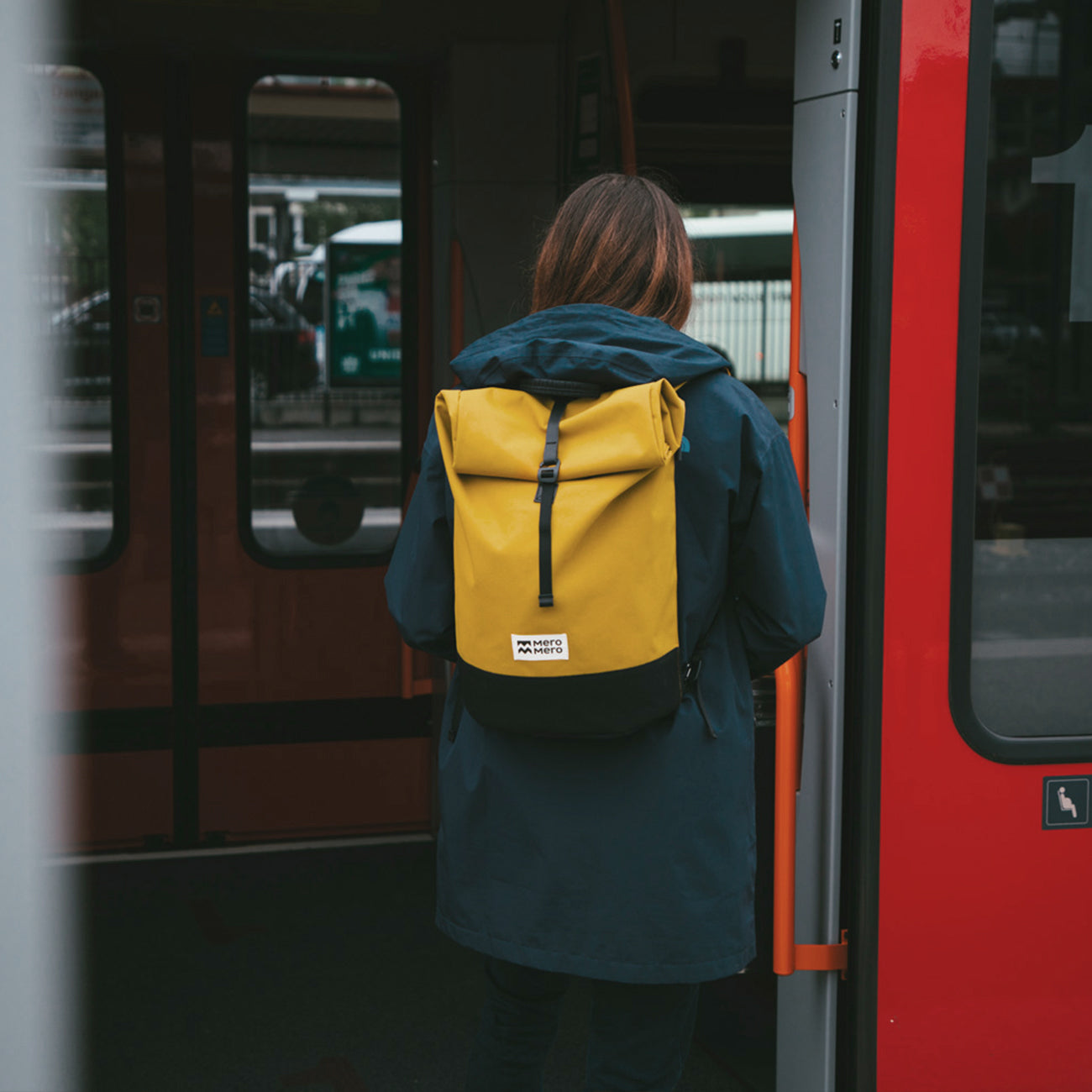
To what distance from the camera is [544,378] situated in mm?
1620

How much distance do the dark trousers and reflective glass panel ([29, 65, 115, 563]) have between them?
2.39 meters

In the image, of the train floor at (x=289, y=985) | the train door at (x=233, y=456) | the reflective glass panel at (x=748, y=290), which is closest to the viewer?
the train floor at (x=289, y=985)

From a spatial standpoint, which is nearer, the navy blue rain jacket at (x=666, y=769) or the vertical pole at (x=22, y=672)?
the vertical pole at (x=22, y=672)

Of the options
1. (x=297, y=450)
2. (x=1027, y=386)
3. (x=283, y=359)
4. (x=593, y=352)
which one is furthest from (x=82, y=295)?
(x=1027, y=386)

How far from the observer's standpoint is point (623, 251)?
1.71 metres

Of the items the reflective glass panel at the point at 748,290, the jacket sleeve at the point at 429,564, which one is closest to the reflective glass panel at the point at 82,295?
the reflective glass panel at the point at 748,290

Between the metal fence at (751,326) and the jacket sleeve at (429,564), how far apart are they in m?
3.42

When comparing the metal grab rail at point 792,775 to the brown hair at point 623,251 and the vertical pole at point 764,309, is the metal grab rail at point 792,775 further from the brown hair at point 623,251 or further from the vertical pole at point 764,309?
the vertical pole at point 764,309

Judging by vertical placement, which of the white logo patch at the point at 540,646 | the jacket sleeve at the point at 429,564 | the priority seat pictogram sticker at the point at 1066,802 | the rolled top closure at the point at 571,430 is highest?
the rolled top closure at the point at 571,430

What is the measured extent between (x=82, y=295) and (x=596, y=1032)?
109 inches

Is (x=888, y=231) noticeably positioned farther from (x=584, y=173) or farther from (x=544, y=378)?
(x=584, y=173)

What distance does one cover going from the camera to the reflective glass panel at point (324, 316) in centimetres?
391

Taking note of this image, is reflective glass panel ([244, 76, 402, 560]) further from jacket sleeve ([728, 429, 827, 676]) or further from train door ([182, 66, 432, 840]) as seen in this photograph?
jacket sleeve ([728, 429, 827, 676])

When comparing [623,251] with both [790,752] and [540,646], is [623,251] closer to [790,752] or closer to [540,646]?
[540,646]
